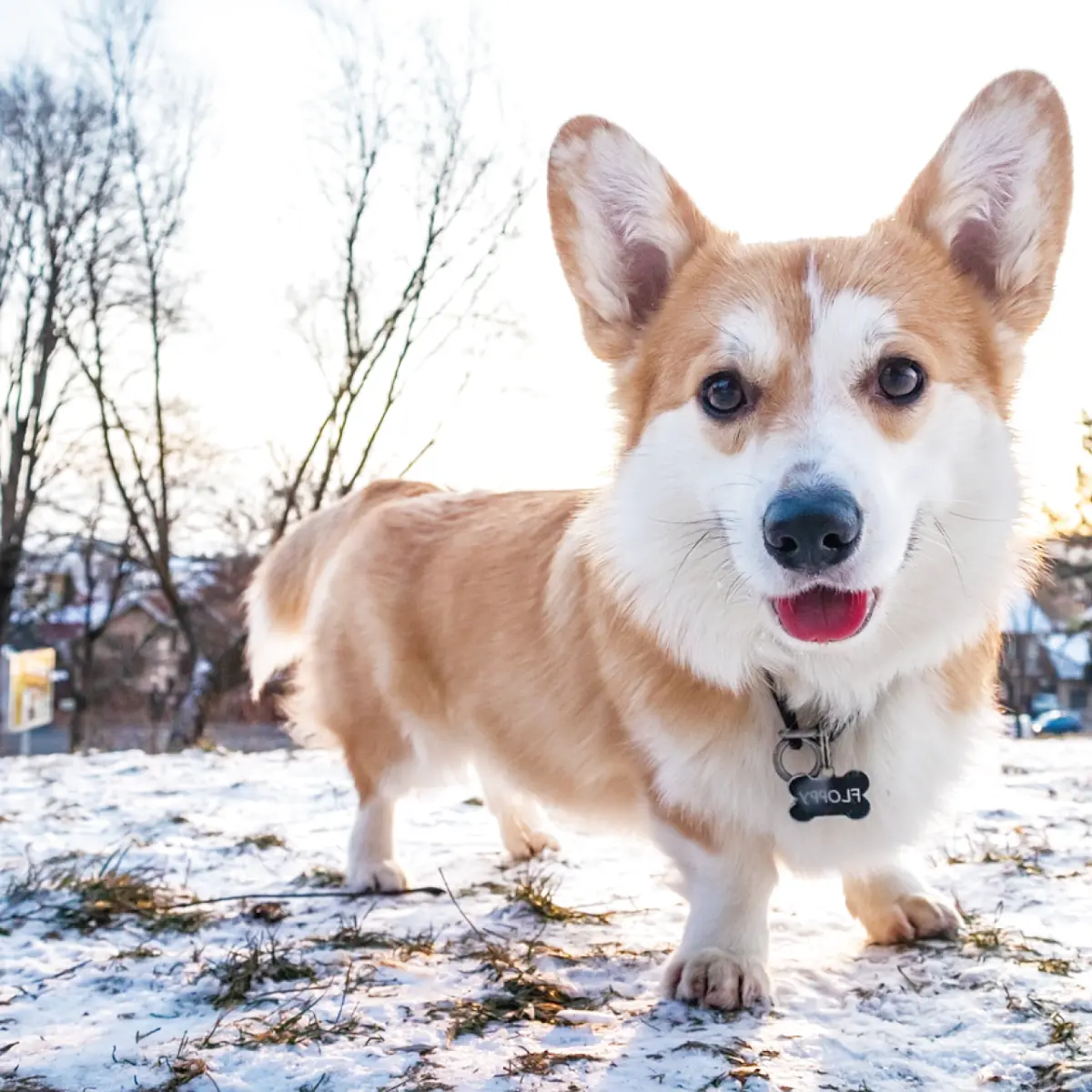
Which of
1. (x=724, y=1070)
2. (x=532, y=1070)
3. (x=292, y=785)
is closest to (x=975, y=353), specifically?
(x=724, y=1070)

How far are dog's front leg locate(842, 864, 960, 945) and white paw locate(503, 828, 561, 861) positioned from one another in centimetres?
137

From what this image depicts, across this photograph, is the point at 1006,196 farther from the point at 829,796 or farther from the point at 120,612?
the point at 120,612

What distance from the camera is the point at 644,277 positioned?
9.45 feet

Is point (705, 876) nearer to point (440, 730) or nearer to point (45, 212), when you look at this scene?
point (440, 730)

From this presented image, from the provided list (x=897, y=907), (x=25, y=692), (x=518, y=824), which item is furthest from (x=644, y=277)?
(x=25, y=692)

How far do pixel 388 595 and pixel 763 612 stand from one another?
1808 mm

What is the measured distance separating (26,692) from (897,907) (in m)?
17.4

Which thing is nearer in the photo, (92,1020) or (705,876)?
(92,1020)

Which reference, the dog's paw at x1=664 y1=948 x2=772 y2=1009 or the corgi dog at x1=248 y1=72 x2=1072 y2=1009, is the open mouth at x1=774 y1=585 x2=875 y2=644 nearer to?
the corgi dog at x1=248 y1=72 x2=1072 y2=1009

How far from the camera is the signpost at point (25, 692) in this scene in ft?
53.4

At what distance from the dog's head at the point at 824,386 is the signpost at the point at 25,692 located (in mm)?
16198

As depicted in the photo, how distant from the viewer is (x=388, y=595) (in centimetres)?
371

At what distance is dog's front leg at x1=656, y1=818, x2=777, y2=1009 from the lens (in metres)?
2.19

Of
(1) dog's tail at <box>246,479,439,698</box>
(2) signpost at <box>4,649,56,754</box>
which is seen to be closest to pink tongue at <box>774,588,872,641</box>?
(1) dog's tail at <box>246,479,439,698</box>
